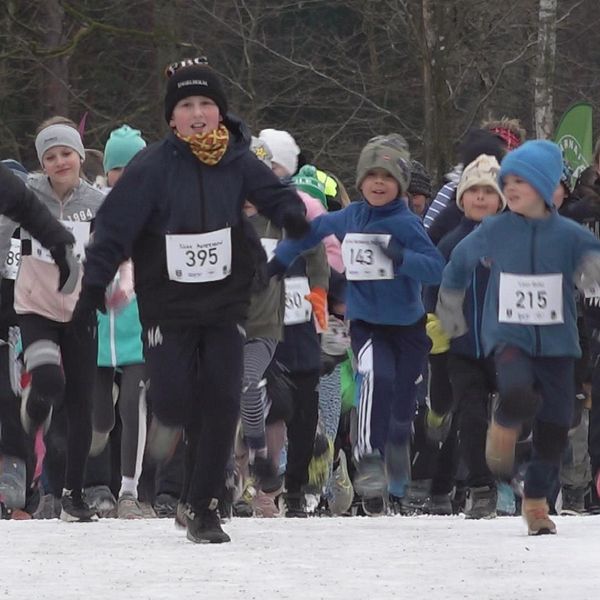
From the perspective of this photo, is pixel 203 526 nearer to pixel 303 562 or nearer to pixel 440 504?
pixel 303 562

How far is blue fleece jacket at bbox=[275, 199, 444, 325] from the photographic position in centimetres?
1188

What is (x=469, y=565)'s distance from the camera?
9.00 meters

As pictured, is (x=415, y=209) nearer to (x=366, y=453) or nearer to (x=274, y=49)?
(x=366, y=453)

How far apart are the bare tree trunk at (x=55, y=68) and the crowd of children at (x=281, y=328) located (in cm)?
1349

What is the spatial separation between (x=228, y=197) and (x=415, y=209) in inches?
238

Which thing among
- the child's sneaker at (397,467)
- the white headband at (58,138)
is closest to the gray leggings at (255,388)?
the child's sneaker at (397,467)

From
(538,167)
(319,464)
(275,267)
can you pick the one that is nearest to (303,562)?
(538,167)

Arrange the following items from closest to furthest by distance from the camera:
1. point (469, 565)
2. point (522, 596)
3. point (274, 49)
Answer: point (522, 596)
point (469, 565)
point (274, 49)

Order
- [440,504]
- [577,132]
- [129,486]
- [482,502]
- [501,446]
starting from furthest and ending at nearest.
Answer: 1. [577,132]
2. [440,504]
3. [129,486]
4. [482,502]
5. [501,446]

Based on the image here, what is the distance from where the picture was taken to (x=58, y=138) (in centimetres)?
1175

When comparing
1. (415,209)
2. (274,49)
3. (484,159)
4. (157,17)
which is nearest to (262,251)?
(484,159)

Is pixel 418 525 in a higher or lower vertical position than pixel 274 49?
lower

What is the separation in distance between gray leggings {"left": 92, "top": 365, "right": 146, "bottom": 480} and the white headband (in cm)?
179

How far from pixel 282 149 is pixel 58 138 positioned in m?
1.94
